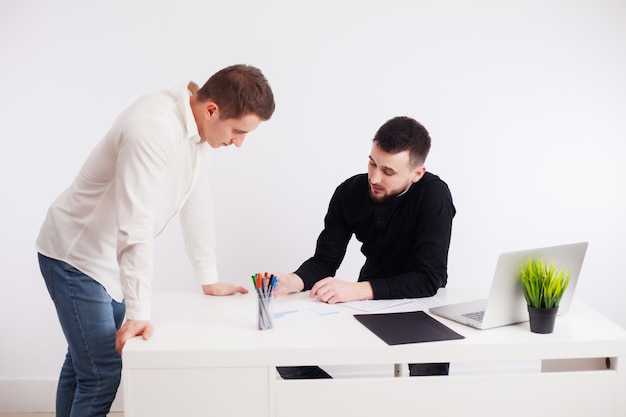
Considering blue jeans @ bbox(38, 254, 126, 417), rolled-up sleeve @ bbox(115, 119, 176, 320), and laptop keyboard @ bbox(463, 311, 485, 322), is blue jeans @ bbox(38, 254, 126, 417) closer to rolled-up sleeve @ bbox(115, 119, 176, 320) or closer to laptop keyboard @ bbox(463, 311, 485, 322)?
rolled-up sleeve @ bbox(115, 119, 176, 320)

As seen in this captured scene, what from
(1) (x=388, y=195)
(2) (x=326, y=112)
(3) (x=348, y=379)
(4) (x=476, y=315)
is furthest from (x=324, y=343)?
(2) (x=326, y=112)

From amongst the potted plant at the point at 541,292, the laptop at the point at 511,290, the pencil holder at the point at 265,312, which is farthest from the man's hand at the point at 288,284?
the potted plant at the point at 541,292

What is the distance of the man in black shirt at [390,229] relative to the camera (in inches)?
80.2

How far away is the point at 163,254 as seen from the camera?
294cm

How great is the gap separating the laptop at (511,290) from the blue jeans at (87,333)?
1009 mm

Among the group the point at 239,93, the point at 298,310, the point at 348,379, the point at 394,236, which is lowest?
the point at 348,379

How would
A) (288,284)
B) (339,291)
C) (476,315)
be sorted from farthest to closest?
1. (288,284)
2. (339,291)
3. (476,315)

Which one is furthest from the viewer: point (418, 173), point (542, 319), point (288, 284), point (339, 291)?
point (418, 173)

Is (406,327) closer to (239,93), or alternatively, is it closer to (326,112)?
(239,93)

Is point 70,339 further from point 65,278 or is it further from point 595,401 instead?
point 595,401

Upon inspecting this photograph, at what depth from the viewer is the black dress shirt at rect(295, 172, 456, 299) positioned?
81.0 inches

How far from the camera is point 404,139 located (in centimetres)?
215

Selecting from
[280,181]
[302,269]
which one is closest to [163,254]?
[280,181]

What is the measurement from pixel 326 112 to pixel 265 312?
1492 millimetres
